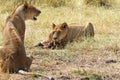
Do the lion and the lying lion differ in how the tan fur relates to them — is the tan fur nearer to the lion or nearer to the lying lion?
the lying lion

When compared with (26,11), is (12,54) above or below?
below

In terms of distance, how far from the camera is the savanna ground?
6984 millimetres

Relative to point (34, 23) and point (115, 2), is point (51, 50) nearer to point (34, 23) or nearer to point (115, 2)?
point (34, 23)

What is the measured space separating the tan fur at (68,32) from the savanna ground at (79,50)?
27 centimetres

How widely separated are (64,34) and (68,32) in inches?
10.0

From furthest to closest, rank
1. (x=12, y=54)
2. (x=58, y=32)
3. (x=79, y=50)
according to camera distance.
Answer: (x=58, y=32) → (x=79, y=50) → (x=12, y=54)

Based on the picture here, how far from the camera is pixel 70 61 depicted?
7.99 meters

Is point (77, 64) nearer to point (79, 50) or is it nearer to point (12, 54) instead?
point (79, 50)

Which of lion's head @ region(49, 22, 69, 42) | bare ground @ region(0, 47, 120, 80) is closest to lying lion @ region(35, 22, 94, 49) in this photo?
lion's head @ region(49, 22, 69, 42)

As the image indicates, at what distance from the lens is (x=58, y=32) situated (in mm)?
9719

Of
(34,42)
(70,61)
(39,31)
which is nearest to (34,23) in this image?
(39,31)

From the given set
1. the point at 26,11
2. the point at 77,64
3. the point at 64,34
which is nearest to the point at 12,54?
the point at 77,64

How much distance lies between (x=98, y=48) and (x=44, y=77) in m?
2.67

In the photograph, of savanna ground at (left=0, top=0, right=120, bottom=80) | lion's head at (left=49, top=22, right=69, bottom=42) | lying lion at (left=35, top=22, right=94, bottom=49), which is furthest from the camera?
lion's head at (left=49, top=22, right=69, bottom=42)
